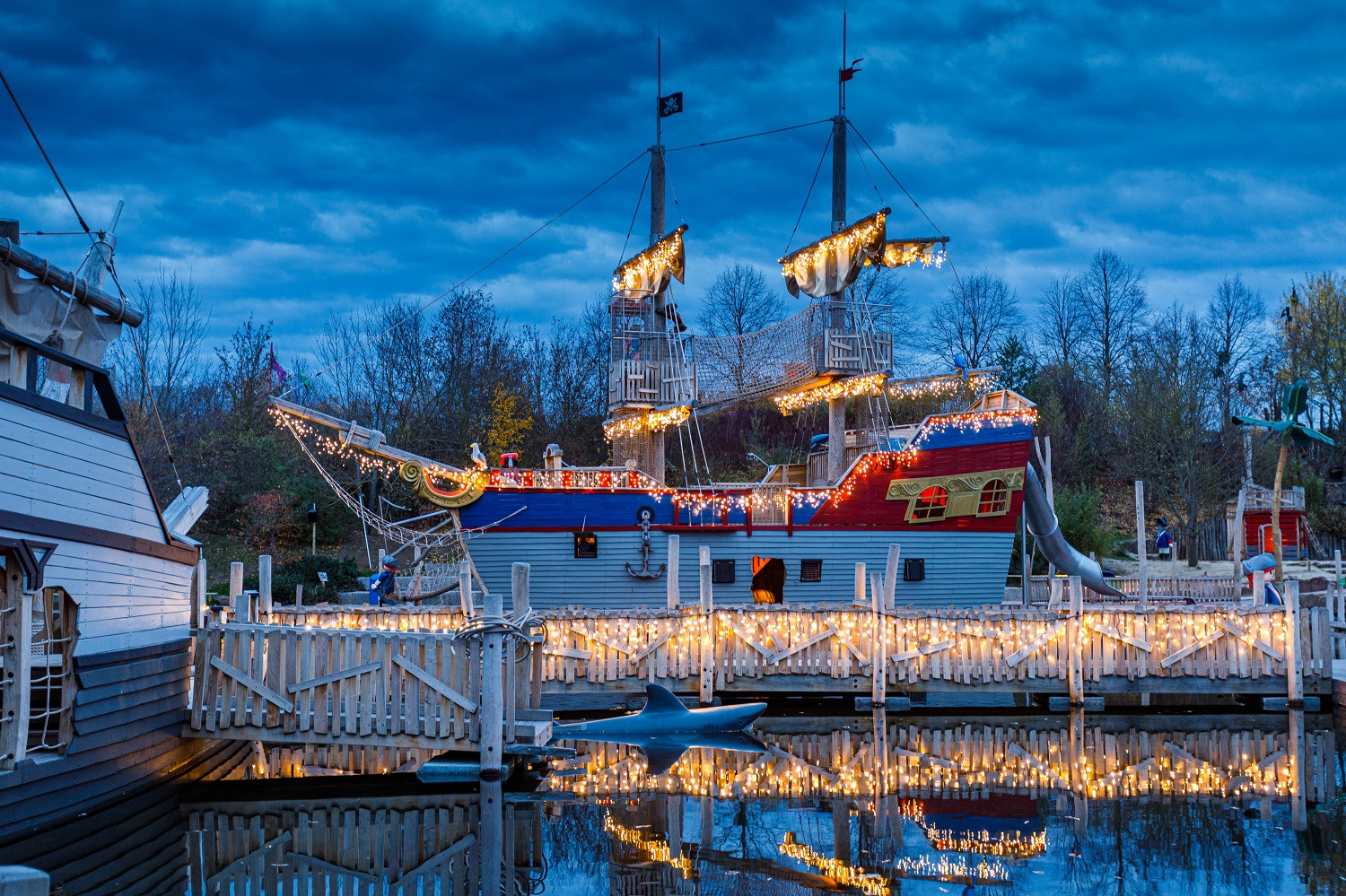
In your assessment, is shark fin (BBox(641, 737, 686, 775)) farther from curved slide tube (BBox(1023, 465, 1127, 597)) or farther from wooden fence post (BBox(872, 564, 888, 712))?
curved slide tube (BBox(1023, 465, 1127, 597))

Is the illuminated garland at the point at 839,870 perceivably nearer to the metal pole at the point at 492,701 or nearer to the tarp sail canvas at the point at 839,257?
the metal pole at the point at 492,701

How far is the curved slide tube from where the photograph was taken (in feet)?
84.8

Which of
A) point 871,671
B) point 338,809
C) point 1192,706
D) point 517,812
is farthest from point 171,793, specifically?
point 1192,706

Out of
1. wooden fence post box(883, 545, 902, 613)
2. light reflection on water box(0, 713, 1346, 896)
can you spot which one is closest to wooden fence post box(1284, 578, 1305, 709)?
light reflection on water box(0, 713, 1346, 896)

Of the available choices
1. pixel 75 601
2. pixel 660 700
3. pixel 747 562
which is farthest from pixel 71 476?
pixel 747 562

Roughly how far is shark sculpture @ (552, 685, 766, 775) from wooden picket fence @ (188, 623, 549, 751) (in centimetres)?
243

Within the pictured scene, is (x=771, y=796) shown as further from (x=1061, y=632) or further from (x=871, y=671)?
(x=1061, y=632)

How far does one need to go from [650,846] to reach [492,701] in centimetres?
261

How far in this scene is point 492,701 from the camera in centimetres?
1143

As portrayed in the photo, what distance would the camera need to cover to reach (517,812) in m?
10.6

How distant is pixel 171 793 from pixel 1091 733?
38.3ft

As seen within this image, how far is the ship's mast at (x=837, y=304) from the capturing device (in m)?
25.0

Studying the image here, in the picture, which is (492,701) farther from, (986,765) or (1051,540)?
(1051,540)

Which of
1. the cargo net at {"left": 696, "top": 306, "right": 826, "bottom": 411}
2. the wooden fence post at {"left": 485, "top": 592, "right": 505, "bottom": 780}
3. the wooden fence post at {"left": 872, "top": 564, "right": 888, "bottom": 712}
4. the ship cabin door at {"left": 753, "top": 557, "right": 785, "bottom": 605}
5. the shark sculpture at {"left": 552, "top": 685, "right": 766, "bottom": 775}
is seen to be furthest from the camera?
the cargo net at {"left": 696, "top": 306, "right": 826, "bottom": 411}
